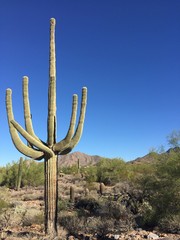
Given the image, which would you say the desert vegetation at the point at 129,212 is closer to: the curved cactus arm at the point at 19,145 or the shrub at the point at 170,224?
the shrub at the point at 170,224

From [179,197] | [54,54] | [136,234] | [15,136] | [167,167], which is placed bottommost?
[136,234]

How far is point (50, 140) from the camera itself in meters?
11.2

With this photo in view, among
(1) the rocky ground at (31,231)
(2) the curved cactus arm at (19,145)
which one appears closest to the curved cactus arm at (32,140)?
(2) the curved cactus arm at (19,145)

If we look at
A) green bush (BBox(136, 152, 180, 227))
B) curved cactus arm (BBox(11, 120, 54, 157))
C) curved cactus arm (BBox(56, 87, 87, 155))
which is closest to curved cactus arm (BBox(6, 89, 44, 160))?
curved cactus arm (BBox(11, 120, 54, 157))

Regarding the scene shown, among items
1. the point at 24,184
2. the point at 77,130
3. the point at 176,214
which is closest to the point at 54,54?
the point at 77,130

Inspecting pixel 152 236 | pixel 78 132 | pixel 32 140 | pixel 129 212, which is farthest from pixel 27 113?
pixel 129 212

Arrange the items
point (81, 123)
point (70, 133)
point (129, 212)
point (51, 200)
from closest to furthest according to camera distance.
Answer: point (51, 200) < point (70, 133) < point (81, 123) < point (129, 212)

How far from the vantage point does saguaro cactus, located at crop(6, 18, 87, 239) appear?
10.8m

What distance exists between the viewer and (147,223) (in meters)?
12.7

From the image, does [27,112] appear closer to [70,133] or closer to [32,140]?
[32,140]

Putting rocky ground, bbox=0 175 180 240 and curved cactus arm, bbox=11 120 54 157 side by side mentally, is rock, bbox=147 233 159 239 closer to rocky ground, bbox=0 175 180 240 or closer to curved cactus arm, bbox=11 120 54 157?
rocky ground, bbox=0 175 180 240

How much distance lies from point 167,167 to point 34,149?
4.87m

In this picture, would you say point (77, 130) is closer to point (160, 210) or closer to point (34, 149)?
point (34, 149)

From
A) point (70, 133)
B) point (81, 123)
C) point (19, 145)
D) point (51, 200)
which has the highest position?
point (81, 123)
